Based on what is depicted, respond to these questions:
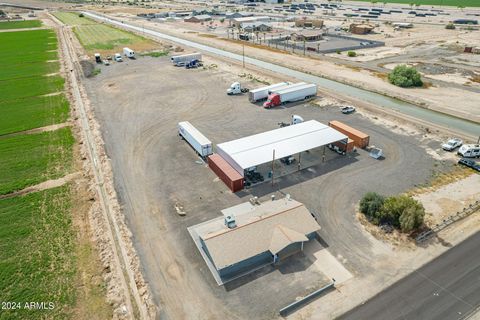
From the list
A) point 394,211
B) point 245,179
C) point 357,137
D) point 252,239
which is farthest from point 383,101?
point 252,239

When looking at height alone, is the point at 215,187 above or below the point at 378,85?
below

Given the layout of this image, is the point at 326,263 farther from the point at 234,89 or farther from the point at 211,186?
the point at 234,89

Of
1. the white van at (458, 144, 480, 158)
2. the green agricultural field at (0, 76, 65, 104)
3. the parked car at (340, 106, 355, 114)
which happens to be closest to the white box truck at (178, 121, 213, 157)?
the parked car at (340, 106, 355, 114)

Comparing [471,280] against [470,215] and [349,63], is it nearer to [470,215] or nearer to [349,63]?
[470,215]

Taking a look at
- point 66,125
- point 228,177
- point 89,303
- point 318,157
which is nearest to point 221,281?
point 89,303

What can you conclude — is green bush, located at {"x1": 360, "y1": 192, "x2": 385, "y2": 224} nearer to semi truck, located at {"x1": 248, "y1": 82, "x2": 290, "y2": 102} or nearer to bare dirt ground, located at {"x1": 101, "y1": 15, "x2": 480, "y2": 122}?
semi truck, located at {"x1": 248, "y1": 82, "x2": 290, "y2": 102}
